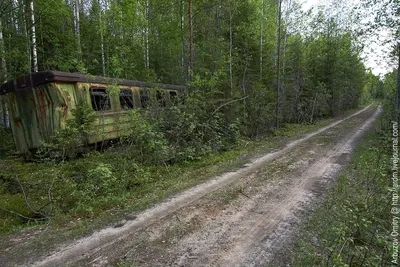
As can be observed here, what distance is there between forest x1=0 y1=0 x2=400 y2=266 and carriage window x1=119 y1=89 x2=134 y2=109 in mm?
803

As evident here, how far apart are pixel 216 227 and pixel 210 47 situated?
10510mm

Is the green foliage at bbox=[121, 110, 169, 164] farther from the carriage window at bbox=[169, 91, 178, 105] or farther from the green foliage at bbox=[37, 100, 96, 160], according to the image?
the carriage window at bbox=[169, 91, 178, 105]

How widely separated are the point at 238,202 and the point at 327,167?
134 inches

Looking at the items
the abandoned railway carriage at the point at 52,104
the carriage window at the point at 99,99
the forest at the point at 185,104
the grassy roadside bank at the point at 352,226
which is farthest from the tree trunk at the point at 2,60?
the grassy roadside bank at the point at 352,226

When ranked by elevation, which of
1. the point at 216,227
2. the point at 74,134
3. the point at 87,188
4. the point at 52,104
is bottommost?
the point at 216,227

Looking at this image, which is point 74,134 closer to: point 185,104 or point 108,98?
point 108,98

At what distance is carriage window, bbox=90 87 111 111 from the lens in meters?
8.10

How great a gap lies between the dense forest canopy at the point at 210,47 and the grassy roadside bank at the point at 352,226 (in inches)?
222

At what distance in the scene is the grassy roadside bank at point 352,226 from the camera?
2.88 meters

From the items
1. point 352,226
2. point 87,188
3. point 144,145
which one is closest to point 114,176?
point 87,188

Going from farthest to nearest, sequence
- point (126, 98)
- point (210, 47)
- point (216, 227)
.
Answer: point (210, 47)
point (126, 98)
point (216, 227)

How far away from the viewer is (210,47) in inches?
489

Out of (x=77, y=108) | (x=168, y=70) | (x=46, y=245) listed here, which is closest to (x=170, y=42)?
(x=168, y=70)

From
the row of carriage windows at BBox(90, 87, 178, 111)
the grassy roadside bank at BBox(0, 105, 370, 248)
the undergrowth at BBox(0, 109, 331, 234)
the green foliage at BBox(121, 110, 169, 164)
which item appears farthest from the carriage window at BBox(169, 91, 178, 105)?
the grassy roadside bank at BBox(0, 105, 370, 248)
